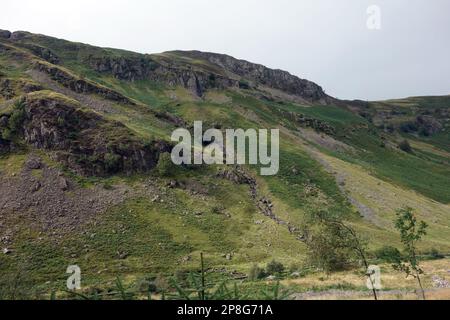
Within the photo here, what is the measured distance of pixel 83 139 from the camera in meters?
88.5

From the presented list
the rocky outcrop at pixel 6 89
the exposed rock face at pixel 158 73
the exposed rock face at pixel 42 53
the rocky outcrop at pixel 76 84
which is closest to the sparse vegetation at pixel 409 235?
the rocky outcrop at pixel 6 89

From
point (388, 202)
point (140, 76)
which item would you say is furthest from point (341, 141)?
point (140, 76)

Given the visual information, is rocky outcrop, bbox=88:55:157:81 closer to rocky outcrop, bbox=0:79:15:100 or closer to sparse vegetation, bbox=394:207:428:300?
rocky outcrop, bbox=0:79:15:100

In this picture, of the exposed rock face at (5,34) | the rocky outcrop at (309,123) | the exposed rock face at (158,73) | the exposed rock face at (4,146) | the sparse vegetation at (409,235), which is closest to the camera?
the sparse vegetation at (409,235)

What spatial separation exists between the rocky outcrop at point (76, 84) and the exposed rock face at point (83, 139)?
2855 centimetres

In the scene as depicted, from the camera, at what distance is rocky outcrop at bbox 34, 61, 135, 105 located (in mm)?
121875

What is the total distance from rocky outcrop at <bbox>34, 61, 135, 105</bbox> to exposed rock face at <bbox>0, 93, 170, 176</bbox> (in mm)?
28546

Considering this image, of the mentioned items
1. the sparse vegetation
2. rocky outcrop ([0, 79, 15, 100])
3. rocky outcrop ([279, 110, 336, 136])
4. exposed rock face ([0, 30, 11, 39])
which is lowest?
the sparse vegetation

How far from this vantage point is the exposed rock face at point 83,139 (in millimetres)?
83875

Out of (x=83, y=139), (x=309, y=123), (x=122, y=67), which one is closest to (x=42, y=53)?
(x=122, y=67)

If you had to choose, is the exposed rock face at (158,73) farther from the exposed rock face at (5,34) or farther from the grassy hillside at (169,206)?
the exposed rock face at (5,34)

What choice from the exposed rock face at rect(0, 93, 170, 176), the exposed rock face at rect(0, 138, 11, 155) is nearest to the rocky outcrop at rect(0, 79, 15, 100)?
the exposed rock face at rect(0, 93, 170, 176)

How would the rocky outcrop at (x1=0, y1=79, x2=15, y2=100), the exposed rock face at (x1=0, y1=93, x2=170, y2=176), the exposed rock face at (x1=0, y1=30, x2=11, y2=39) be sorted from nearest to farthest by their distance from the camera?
1. the exposed rock face at (x1=0, y1=93, x2=170, y2=176)
2. the rocky outcrop at (x1=0, y1=79, x2=15, y2=100)
3. the exposed rock face at (x1=0, y1=30, x2=11, y2=39)

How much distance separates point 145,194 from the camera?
3123 inches
